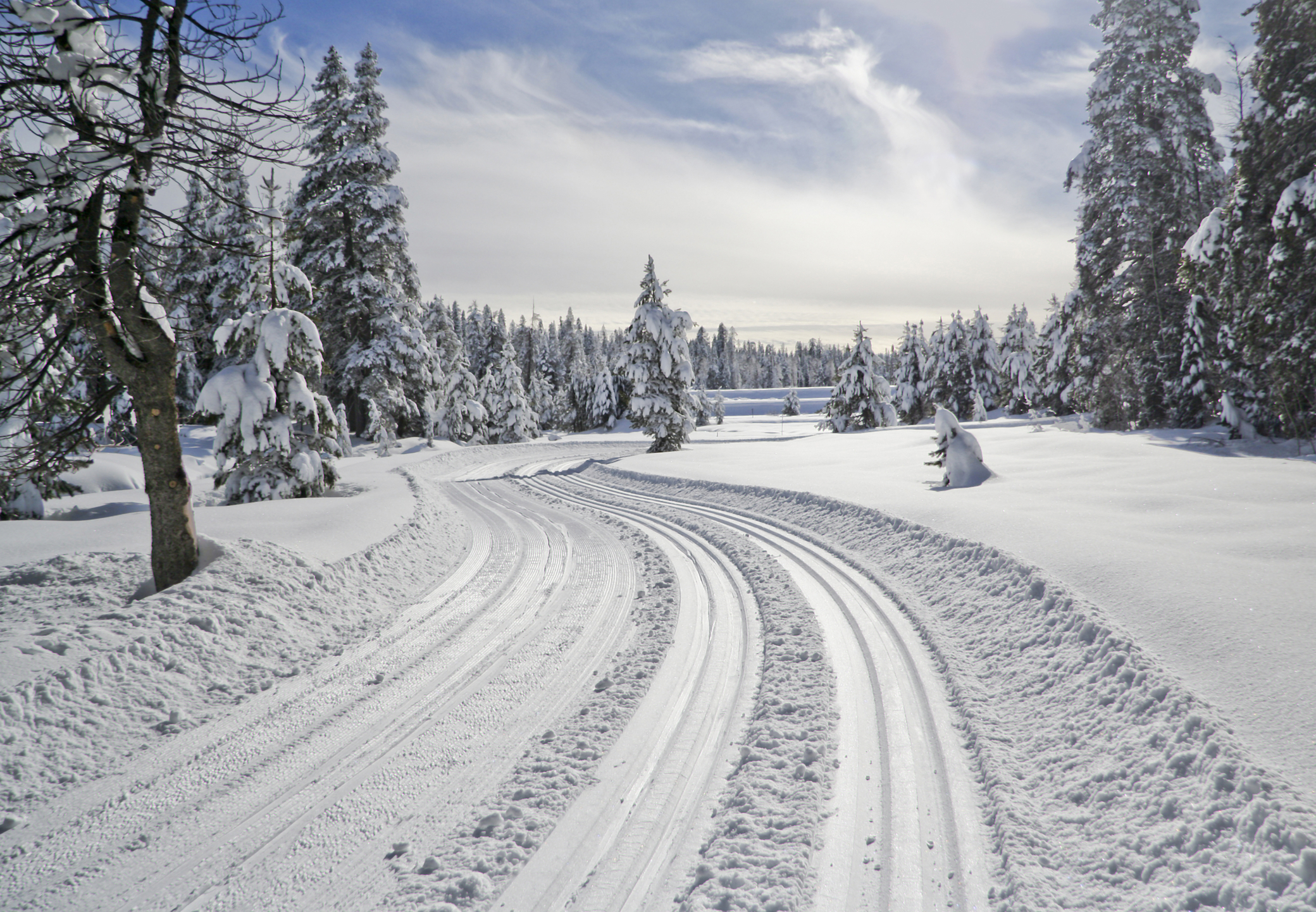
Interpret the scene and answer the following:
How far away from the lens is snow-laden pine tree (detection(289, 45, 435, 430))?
25766mm

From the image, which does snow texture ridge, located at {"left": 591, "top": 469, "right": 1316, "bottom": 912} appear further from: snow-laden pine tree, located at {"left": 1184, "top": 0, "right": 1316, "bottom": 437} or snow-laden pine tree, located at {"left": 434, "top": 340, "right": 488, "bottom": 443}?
snow-laden pine tree, located at {"left": 434, "top": 340, "right": 488, "bottom": 443}

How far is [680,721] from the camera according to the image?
15.4 ft

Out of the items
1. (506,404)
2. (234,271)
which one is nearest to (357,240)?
(234,271)

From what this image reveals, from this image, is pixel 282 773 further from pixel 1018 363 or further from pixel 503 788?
pixel 1018 363

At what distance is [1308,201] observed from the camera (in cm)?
1236

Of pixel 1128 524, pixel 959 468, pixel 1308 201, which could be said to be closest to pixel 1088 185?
pixel 1308 201

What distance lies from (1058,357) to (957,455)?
29020 mm

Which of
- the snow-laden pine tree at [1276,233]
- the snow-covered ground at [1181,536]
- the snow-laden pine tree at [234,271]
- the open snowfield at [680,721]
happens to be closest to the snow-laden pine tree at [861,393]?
the snow-covered ground at [1181,536]

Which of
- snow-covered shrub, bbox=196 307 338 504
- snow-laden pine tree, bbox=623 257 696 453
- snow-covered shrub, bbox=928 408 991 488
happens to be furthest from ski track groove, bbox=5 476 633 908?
snow-laden pine tree, bbox=623 257 696 453

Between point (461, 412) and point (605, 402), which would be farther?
point (605, 402)

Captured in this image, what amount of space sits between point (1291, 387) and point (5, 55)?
21.0 metres

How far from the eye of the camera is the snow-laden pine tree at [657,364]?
28094 millimetres

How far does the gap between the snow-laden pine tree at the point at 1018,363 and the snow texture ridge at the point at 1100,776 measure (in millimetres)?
47263

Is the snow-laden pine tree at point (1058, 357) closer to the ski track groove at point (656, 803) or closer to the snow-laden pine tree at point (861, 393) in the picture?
the snow-laden pine tree at point (861, 393)
